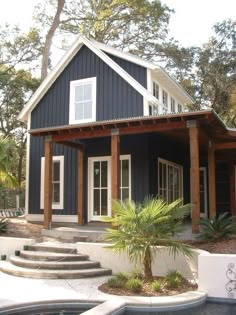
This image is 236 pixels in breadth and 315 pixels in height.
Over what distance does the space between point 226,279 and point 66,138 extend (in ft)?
22.6

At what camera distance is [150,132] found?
12.6 m

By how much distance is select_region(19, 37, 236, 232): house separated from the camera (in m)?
13.1

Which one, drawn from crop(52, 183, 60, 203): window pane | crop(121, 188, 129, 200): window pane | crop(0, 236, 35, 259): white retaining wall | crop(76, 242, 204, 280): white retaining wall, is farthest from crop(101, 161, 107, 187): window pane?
crop(76, 242, 204, 280): white retaining wall

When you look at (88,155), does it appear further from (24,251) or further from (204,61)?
(204,61)

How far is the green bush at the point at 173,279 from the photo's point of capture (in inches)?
314

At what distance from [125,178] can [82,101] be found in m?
3.58

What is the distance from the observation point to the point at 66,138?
41.4 feet

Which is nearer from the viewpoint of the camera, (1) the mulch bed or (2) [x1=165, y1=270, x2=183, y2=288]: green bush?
(1) the mulch bed

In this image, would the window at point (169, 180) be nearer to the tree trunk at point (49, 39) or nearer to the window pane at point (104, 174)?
the window pane at point (104, 174)

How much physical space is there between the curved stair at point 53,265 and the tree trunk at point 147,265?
1369 millimetres

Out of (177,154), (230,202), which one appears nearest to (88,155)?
(177,154)

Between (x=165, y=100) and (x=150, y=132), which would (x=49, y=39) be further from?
(x=150, y=132)

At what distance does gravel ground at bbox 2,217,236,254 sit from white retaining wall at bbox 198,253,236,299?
142 cm

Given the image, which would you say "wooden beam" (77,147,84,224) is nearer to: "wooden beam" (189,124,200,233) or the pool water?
"wooden beam" (189,124,200,233)
